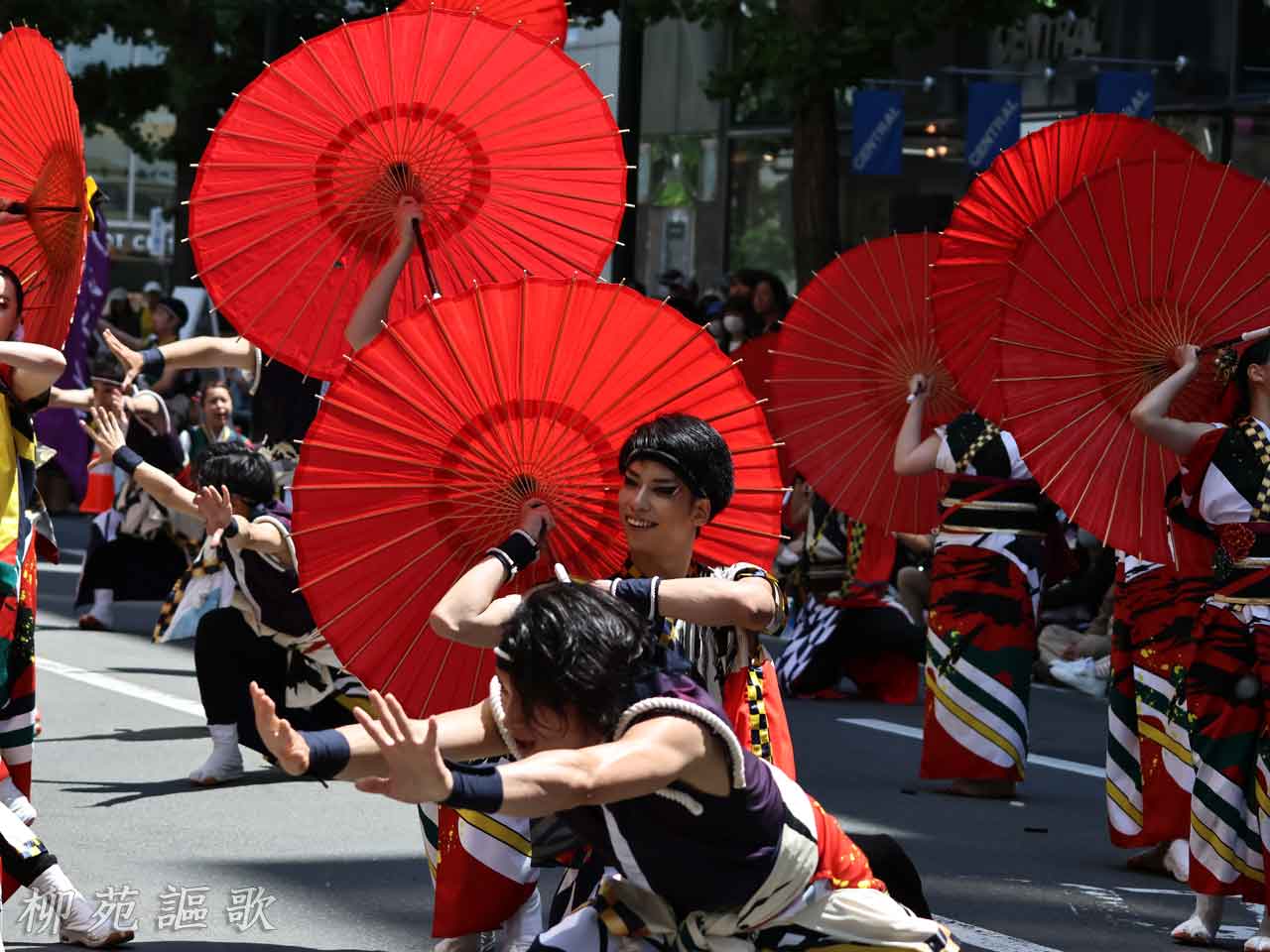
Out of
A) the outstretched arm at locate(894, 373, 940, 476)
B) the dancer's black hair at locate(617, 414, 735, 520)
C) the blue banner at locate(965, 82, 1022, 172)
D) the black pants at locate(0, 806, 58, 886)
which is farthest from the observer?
the blue banner at locate(965, 82, 1022, 172)

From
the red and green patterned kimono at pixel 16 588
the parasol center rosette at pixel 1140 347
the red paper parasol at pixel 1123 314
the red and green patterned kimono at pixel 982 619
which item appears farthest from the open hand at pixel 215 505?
the red and green patterned kimono at pixel 982 619

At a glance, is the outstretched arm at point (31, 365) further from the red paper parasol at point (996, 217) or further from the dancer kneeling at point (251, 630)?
the red paper parasol at point (996, 217)

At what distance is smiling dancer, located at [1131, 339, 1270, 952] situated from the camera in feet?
21.1

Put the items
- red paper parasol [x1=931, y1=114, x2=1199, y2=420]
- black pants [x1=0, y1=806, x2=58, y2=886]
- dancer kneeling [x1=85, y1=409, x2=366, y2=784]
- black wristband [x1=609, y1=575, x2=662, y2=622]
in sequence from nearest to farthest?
black wristband [x1=609, y1=575, x2=662, y2=622] < black pants [x1=0, y1=806, x2=58, y2=886] < red paper parasol [x1=931, y1=114, x2=1199, y2=420] < dancer kneeling [x1=85, y1=409, x2=366, y2=784]

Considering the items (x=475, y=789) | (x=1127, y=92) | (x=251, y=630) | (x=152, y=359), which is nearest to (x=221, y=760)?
(x=251, y=630)

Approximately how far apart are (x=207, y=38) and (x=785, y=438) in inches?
691

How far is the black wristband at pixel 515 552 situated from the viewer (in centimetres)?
458

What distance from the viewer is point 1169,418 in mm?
6566

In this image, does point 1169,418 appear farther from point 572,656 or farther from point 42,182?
point 572,656

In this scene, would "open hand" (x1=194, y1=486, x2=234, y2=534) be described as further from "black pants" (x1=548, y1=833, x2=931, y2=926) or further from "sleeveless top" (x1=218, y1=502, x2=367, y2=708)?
"black pants" (x1=548, y1=833, x2=931, y2=926)

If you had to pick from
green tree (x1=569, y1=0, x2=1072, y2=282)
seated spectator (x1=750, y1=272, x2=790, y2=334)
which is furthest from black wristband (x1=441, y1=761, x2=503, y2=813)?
green tree (x1=569, y1=0, x2=1072, y2=282)

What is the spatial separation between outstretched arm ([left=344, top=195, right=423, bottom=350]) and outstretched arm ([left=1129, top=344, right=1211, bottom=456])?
7.17 feet

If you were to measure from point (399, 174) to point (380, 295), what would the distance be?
303 millimetres

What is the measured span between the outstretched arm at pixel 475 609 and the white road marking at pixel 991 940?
2565 millimetres
